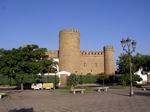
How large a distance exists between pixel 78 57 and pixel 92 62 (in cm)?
862

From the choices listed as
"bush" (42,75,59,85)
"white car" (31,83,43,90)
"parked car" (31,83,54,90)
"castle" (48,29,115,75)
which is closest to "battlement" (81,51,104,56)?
"castle" (48,29,115,75)

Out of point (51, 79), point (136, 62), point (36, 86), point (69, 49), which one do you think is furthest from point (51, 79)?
point (69, 49)

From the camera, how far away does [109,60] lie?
79.9 metres

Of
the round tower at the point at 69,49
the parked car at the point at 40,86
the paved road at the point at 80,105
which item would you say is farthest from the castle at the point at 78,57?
the paved road at the point at 80,105

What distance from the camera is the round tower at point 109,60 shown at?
78.9m

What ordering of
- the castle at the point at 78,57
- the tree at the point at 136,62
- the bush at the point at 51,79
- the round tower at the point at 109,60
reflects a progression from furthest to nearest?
1. the round tower at the point at 109,60
2. the castle at the point at 78,57
3. the tree at the point at 136,62
4. the bush at the point at 51,79

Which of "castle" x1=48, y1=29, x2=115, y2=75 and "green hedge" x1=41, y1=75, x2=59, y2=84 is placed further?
"castle" x1=48, y1=29, x2=115, y2=75

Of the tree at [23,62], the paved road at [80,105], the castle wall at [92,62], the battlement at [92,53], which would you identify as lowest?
the paved road at [80,105]

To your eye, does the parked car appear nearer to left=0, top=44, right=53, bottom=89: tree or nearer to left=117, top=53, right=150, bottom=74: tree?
left=0, top=44, right=53, bottom=89: tree

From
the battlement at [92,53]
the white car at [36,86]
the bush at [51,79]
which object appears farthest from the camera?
the battlement at [92,53]

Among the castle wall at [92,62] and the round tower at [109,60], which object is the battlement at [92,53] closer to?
the castle wall at [92,62]

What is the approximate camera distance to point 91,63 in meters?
80.9

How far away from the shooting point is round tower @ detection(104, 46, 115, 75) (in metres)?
78.9

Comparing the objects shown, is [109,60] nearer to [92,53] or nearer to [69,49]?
[92,53]
